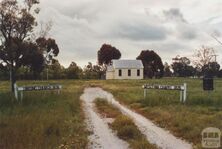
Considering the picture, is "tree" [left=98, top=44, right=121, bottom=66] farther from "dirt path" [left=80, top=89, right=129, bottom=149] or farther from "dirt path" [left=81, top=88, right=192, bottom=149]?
"dirt path" [left=81, top=88, right=192, bottom=149]

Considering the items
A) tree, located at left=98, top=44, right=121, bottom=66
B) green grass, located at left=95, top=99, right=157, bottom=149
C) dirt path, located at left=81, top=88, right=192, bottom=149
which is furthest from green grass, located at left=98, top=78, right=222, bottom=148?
tree, located at left=98, top=44, right=121, bottom=66

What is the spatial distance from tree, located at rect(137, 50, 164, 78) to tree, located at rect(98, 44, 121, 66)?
20.4 feet

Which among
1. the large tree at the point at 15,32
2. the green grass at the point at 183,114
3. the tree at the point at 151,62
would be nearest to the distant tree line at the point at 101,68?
the tree at the point at 151,62

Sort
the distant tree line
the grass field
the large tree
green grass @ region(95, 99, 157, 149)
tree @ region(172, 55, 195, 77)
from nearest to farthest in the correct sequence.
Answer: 1. green grass @ region(95, 99, 157, 149)
2. the grass field
3. the large tree
4. the distant tree line
5. tree @ region(172, 55, 195, 77)

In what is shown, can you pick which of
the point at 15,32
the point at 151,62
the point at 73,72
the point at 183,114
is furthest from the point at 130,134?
the point at 151,62

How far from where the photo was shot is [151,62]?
349 ft

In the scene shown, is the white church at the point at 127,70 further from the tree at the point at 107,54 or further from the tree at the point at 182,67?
the tree at the point at 182,67

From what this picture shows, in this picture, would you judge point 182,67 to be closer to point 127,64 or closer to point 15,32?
point 127,64

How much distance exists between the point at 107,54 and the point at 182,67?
124 ft

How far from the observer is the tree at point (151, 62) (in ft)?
344

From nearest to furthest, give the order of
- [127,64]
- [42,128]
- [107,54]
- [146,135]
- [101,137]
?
[101,137]
[146,135]
[42,128]
[127,64]
[107,54]

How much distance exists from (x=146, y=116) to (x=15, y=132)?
6.78m

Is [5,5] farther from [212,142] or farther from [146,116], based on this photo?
[212,142]

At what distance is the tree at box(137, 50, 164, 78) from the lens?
105 metres
